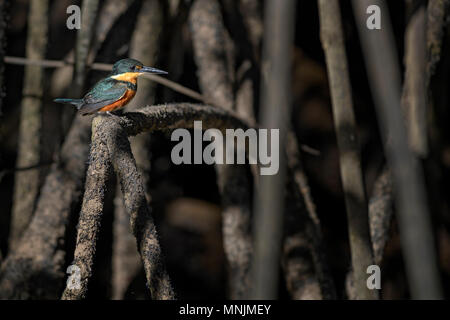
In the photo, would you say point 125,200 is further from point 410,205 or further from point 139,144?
point 139,144

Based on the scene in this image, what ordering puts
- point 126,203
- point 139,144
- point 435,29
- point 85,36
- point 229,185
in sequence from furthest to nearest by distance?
1. point 229,185
2. point 139,144
3. point 435,29
4. point 85,36
5. point 126,203

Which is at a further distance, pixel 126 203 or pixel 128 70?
pixel 128 70

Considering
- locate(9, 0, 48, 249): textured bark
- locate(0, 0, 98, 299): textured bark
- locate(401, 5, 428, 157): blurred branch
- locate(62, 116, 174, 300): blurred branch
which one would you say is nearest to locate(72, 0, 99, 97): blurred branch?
locate(0, 0, 98, 299): textured bark

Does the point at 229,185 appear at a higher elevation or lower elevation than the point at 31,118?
lower

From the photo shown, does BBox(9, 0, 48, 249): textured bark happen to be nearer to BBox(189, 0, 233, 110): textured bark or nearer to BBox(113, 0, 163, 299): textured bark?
BBox(113, 0, 163, 299): textured bark

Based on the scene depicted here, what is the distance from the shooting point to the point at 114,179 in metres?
3.77

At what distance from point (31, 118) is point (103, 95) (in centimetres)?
143

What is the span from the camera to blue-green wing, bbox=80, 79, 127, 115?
229 centimetres

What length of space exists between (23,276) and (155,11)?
1577mm

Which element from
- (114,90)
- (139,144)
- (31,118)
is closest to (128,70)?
(114,90)

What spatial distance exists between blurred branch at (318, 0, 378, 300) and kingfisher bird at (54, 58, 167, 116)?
2.84 feet

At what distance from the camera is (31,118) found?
141 inches

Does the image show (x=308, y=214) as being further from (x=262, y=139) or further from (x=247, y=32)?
(x=247, y=32)
